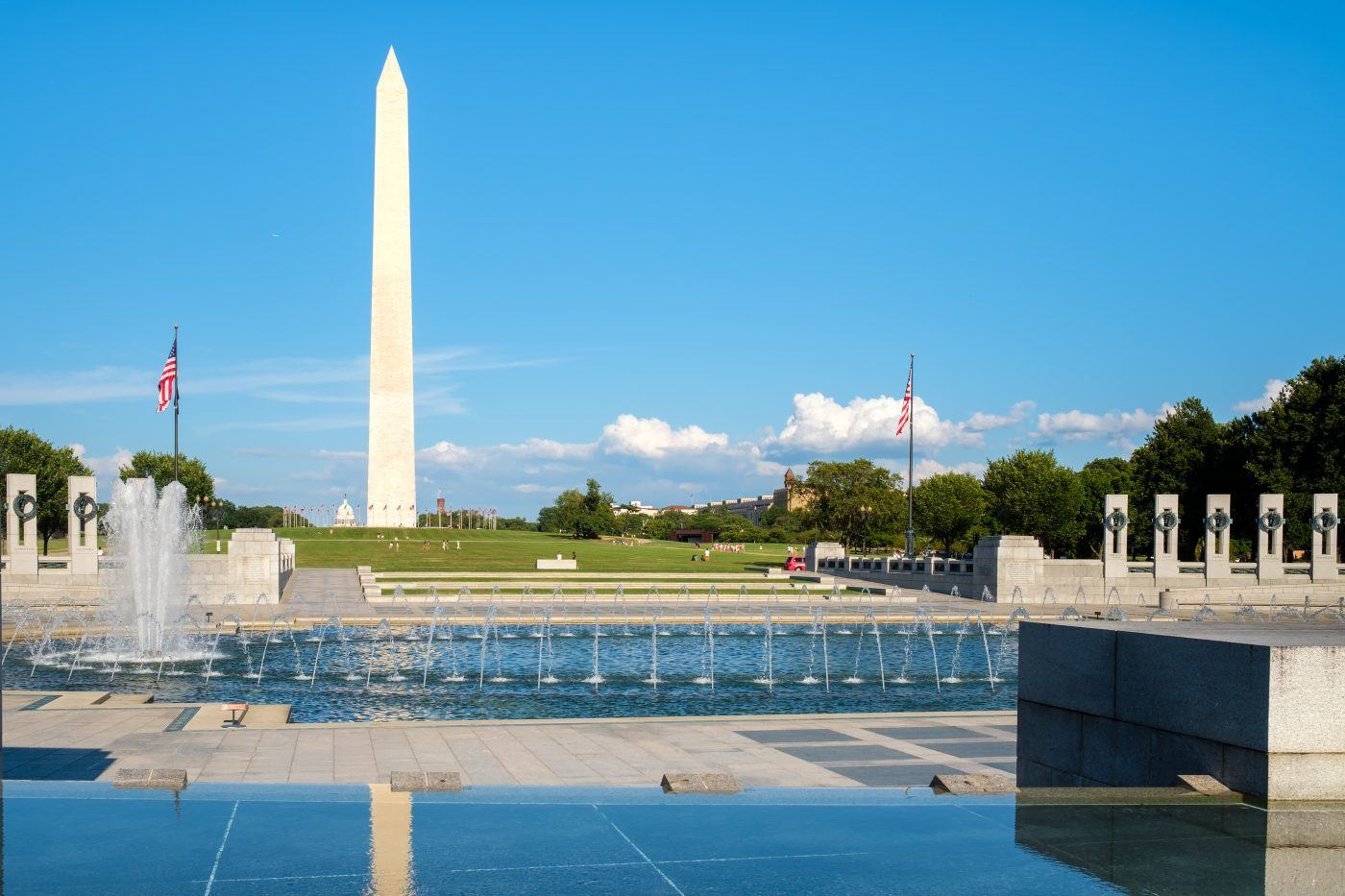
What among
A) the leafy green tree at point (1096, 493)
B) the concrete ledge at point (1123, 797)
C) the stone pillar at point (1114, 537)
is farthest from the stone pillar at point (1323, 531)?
the concrete ledge at point (1123, 797)

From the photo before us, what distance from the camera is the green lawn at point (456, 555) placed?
1907 inches

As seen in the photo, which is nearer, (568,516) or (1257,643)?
(1257,643)

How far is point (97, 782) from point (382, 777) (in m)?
2.69

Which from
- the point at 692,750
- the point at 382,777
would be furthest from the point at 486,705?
Result: the point at 382,777

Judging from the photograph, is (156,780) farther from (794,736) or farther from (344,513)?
(344,513)

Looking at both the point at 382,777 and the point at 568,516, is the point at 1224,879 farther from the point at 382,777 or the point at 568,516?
the point at 568,516

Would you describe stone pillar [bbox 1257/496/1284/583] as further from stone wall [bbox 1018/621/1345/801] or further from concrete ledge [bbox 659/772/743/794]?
concrete ledge [bbox 659/772/743/794]

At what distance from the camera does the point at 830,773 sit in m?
10.2

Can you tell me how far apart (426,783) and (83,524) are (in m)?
32.0

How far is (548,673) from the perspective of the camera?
64.8ft

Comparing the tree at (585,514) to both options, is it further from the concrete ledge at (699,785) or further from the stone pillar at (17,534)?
the concrete ledge at (699,785)

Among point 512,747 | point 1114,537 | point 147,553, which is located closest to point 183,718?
point 512,747

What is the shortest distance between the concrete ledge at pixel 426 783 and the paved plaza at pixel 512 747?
5.40 ft

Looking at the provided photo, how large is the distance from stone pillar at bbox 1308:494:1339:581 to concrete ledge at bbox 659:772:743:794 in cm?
4074
